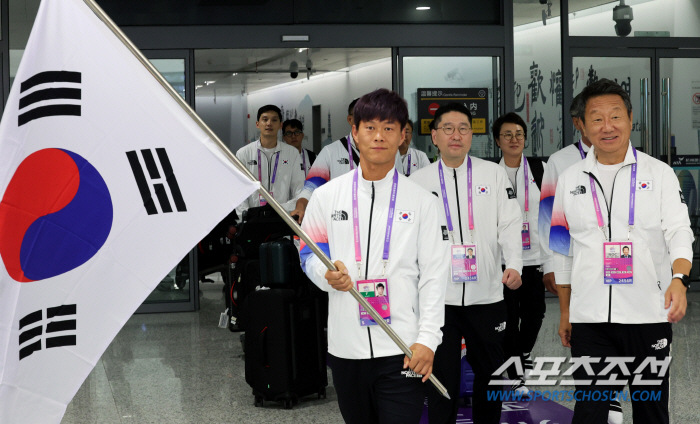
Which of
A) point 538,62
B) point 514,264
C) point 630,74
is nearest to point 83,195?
point 514,264

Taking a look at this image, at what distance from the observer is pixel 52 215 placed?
80.5 inches

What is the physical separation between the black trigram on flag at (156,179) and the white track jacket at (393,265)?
607 mm

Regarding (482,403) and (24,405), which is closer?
(24,405)

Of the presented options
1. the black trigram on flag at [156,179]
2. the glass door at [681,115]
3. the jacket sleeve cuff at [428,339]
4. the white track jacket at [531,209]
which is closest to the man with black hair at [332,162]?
the white track jacket at [531,209]

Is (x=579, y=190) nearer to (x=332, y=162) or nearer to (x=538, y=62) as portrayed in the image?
(x=332, y=162)

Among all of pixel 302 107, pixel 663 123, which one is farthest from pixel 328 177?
pixel 302 107

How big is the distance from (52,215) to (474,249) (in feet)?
6.68

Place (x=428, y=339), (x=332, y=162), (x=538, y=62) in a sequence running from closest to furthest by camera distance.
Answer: (x=428, y=339), (x=332, y=162), (x=538, y=62)

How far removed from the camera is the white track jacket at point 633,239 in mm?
2871

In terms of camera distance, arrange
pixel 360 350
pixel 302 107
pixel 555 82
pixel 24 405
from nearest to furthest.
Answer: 1. pixel 24 405
2. pixel 360 350
3. pixel 555 82
4. pixel 302 107

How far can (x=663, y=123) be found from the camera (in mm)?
8367

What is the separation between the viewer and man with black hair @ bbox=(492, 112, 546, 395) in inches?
177

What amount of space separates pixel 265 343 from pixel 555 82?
16.7ft

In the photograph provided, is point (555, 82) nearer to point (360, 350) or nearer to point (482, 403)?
point (482, 403)
